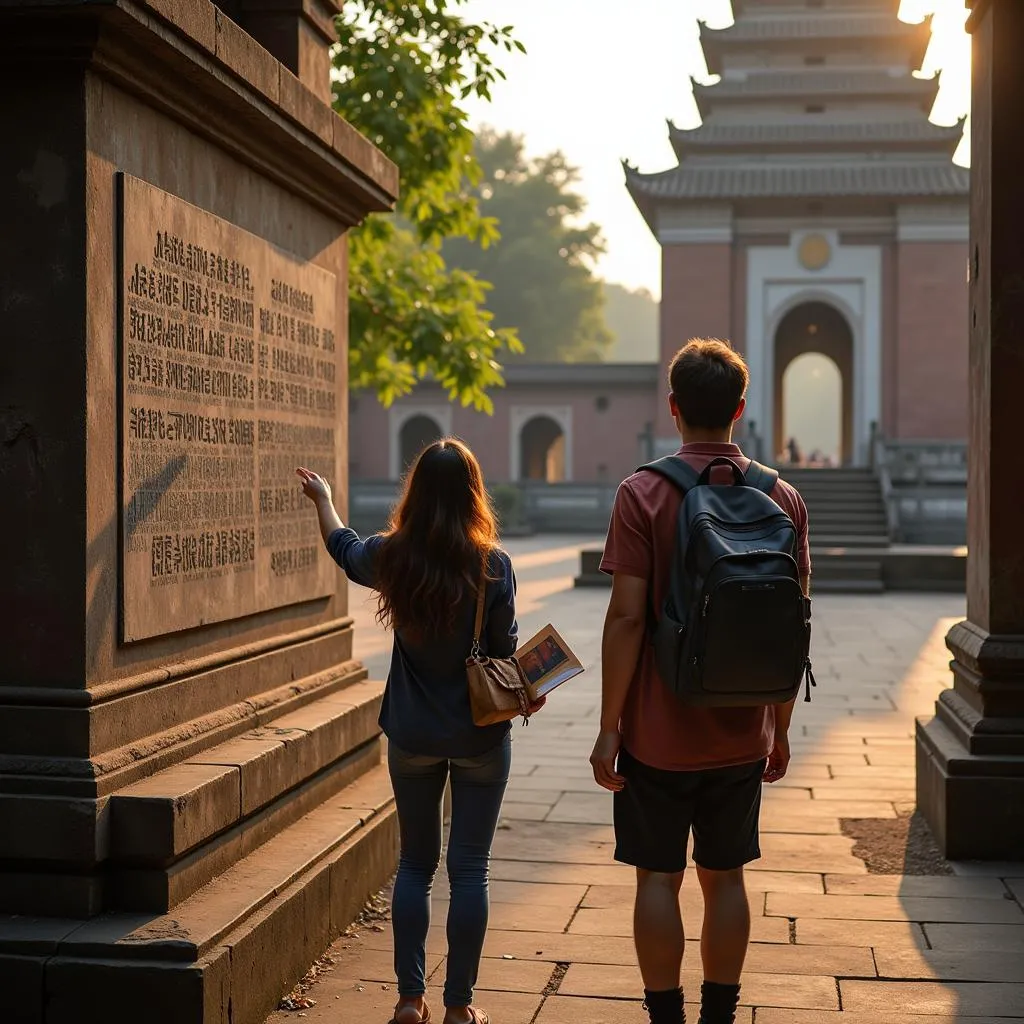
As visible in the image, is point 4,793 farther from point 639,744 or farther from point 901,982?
point 901,982

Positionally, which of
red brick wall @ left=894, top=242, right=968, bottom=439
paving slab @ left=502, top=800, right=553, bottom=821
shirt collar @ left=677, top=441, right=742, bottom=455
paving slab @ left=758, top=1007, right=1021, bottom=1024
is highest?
red brick wall @ left=894, top=242, right=968, bottom=439

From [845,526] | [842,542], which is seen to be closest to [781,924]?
[842,542]

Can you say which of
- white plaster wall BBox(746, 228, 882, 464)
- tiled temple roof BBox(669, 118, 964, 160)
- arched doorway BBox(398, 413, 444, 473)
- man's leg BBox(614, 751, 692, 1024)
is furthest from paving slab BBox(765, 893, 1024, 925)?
arched doorway BBox(398, 413, 444, 473)

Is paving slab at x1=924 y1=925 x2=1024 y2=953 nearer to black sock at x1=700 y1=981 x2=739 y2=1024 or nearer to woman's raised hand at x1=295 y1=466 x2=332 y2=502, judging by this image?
black sock at x1=700 y1=981 x2=739 y2=1024

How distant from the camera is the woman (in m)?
3.15

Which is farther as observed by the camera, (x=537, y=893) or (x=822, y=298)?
(x=822, y=298)

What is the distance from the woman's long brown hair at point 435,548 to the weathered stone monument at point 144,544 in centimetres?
65

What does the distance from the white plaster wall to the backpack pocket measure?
93.6 ft

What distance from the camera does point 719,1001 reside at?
119 inches

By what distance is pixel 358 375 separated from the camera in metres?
11.4

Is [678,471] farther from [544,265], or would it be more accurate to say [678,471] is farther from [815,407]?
[815,407]

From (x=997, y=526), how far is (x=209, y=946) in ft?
10.1

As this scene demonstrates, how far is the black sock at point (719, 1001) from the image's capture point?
3.03 m

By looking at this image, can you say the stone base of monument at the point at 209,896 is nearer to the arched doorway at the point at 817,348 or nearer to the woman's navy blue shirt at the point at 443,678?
the woman's navy blue shirt at the point at 443,678
